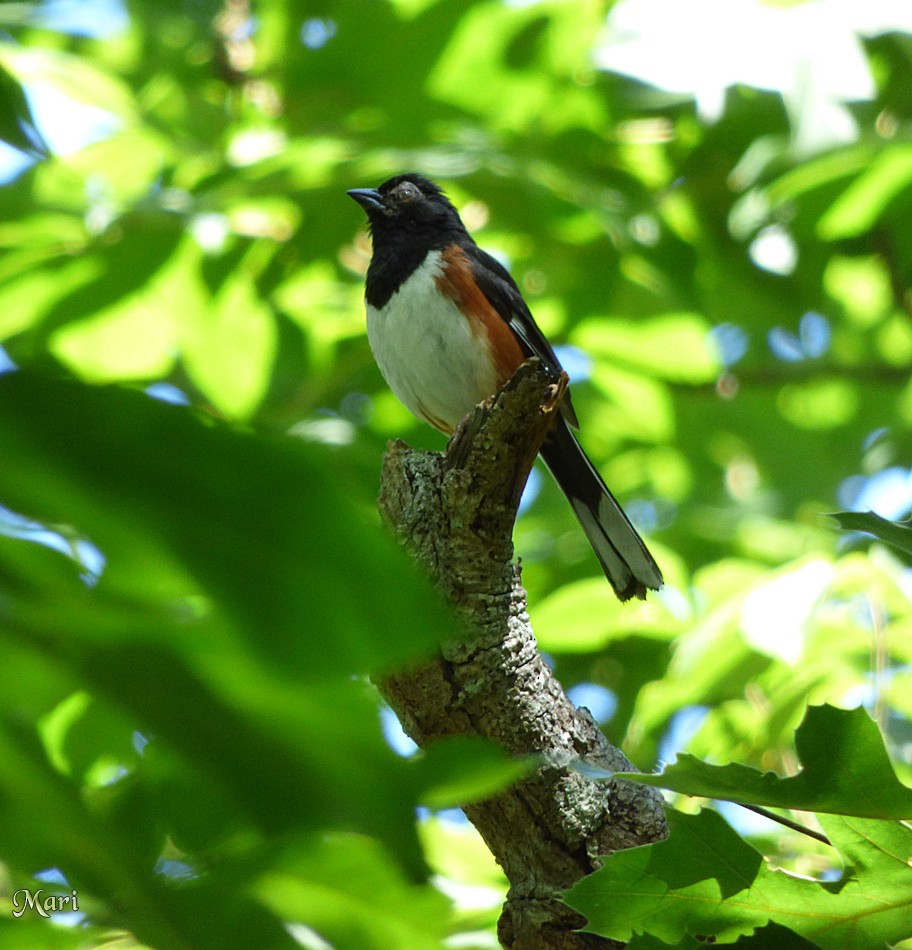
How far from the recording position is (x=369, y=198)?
16.3 ft

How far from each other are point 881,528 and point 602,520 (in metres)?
2.72

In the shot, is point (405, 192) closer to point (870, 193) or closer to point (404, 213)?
point (404, 213)

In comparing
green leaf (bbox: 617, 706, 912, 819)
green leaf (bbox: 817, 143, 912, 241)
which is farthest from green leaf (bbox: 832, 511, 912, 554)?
green leaf (bbox: 817, 143, 912, 241)

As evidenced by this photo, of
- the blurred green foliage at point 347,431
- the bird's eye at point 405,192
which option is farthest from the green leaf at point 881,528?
the bird's eye at point 405,192

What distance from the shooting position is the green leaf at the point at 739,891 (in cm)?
156

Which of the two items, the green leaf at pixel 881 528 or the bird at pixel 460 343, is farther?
the bird at pixel 460 343

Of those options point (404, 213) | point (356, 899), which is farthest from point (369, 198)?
point (356, 899)

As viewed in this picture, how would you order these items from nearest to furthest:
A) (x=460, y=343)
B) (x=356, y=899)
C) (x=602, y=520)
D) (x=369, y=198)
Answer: (x=356, y=899) → (x=602, y=520) → (x=460, y=343) → (x=369, y=198)

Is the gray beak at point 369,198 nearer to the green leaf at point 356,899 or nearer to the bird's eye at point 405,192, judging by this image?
the bird's eye at point 405,192

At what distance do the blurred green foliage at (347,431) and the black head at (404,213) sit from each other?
0.53 feet

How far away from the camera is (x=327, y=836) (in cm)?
52

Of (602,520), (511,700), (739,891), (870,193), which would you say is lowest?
(739,891)

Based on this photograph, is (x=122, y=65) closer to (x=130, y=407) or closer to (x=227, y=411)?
(x=227, y=411)

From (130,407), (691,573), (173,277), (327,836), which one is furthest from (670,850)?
(173,277)
